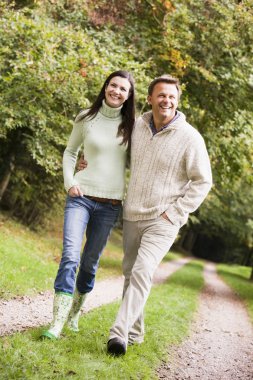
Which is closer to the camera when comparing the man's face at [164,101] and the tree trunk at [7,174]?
the man's face at [164,101]

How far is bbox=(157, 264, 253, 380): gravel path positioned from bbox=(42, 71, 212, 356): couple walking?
1.03 metres

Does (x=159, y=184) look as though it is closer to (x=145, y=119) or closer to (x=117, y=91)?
(x=145, y=119)

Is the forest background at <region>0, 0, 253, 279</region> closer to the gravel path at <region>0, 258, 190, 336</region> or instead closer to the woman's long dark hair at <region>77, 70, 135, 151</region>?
the gravel path at <region>0, 258, 190, 336</region>

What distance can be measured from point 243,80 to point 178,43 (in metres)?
1.95

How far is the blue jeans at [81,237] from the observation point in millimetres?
4504

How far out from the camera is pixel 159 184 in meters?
4.74

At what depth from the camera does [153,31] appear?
13047 mm

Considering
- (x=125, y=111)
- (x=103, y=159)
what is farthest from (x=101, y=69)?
(x=103, y=159)

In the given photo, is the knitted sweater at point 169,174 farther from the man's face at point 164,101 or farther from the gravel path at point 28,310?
the gravel path at point 28,310

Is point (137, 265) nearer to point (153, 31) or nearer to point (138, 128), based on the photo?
point (138, 128)

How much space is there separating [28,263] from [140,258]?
5421mm

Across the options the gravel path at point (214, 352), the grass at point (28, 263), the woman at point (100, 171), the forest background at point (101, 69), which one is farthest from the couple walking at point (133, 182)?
the forest background at point (101, 69)

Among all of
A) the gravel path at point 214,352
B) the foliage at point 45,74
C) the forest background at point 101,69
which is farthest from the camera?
the forest background at point 101,69

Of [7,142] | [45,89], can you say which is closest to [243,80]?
[45,89]
